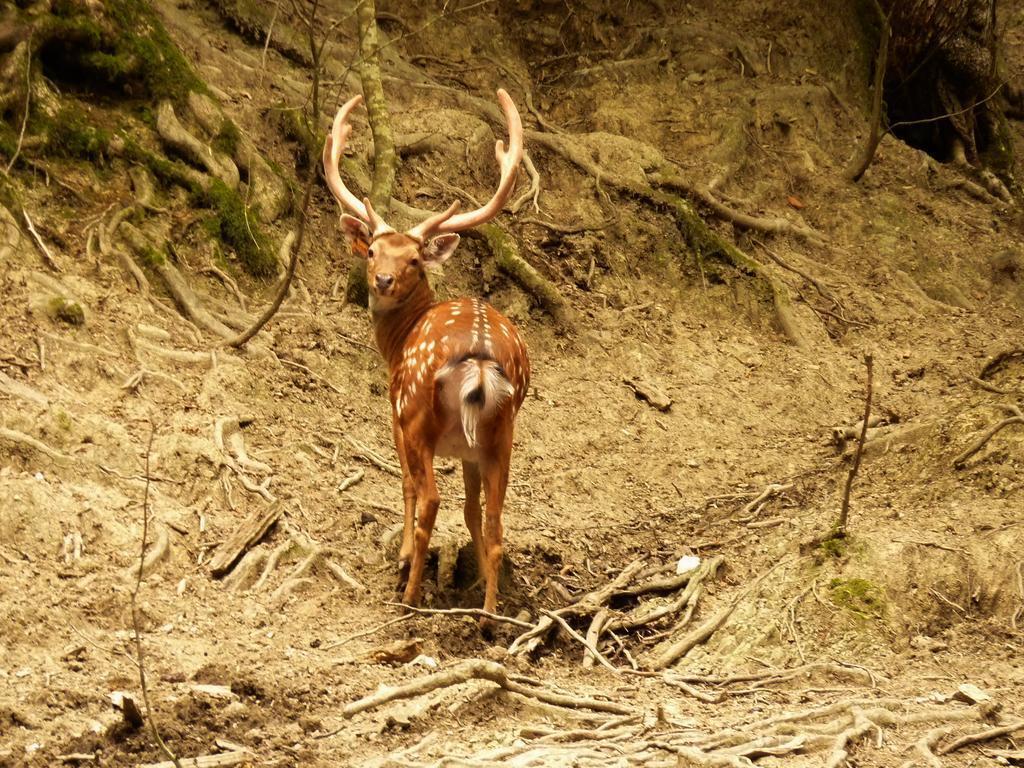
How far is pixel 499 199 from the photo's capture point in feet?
24.5

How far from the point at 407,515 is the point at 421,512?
60cm

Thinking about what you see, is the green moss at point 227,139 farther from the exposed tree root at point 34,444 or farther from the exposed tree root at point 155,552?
the exposed tree root at point 155,552

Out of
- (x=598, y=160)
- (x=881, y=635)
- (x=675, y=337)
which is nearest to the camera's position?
(x=881, y=635)

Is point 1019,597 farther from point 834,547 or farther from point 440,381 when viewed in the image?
point 440,381

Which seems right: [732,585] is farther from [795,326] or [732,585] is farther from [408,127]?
[408,127]

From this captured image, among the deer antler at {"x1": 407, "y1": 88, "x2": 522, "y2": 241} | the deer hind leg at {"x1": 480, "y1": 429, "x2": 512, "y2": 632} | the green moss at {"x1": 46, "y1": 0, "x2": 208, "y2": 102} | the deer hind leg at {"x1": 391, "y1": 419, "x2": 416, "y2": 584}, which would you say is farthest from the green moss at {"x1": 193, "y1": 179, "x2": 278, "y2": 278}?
the deer hind leg at {"x1": 480, "y1": 429, "x2": 512, "y2": 632}

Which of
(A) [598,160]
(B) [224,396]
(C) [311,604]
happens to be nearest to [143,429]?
(B) [224,396]

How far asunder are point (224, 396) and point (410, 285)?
5.02 ft

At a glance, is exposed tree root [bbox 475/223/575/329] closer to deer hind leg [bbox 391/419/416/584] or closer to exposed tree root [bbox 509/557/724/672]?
exposed tree root [bbox 509/557/724/672]

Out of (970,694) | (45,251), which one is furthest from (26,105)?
(970,694)

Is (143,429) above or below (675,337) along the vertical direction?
below

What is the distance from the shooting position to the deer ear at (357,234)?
7441 millimetres

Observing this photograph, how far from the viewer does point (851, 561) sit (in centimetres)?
659

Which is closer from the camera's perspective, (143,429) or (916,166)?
(143,429)
